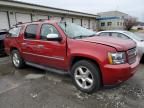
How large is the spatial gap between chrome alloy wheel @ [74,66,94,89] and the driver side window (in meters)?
1.35

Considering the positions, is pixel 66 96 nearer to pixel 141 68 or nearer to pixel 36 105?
pixel 36 105

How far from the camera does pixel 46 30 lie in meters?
4.71

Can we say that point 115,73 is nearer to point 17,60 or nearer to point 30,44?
point 30,44

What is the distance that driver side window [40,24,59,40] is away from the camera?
4.46 m

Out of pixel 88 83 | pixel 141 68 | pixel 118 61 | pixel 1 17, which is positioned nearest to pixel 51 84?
pixel 88 83

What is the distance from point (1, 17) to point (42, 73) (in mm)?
12467

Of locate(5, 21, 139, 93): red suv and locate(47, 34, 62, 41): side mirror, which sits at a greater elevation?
locate(47, 34, 62, 41): side mirror

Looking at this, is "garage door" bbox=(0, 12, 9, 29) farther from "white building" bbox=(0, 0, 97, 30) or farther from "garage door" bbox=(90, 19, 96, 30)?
"garage door" bbox=(90, 19, 96, 30)

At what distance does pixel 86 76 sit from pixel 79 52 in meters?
0.64

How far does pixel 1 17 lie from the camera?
1546 centimetres

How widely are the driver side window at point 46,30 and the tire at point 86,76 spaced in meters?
1.28

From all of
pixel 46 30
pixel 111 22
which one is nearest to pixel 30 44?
pixel 46 30

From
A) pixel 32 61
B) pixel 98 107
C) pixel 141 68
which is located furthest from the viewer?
pixel 141 68

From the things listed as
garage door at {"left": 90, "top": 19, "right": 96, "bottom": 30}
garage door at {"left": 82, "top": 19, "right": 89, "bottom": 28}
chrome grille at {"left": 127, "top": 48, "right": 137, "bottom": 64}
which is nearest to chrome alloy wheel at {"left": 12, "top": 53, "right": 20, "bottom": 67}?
chrome grille at {"left": 127, "top": 48, "right": 137, "bottom": 64}
